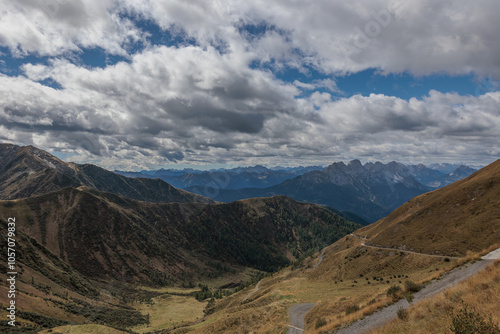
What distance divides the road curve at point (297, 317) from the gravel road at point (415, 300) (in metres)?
11.3

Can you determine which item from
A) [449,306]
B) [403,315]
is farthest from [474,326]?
[403,315]

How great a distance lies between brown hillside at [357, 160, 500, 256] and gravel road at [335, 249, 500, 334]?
27007mm

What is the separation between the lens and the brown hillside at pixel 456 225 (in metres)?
51.4

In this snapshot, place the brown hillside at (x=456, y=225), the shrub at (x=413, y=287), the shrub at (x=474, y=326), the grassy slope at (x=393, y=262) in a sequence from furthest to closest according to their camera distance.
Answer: the brown hillside at (x=456, y=225), the grassy slope at (x=393, y=262), the shrub at (x=413, y=287), the shrub at (x=474, y=326)

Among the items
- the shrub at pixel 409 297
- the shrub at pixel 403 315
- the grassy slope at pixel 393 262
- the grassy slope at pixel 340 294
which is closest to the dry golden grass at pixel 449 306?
the shrub at pixel 403 315

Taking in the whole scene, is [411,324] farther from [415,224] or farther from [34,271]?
[34,271]

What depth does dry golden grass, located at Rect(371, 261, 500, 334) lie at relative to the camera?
1466cm

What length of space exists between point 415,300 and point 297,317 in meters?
19.0

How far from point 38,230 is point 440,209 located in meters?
250

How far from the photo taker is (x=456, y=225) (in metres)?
59.9

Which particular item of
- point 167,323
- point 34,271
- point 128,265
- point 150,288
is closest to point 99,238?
point 128,265

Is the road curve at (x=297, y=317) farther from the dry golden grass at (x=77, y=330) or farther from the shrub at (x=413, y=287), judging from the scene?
the dry golden grass at (x=77, y=330)

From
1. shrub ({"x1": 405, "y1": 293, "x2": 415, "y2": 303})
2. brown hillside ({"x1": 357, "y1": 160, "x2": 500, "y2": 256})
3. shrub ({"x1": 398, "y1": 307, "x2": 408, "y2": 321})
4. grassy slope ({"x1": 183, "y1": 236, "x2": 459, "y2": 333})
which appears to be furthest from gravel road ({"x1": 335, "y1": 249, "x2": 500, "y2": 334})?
brown hillside ({"x1": 357, "y1": 160, "x2": 500, "y2": 256})

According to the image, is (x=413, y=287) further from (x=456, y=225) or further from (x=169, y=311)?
(x=169, y=311)
